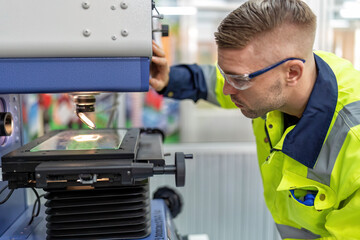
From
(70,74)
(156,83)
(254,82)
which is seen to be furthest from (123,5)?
(156,83)

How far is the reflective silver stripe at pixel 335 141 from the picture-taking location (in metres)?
0.89

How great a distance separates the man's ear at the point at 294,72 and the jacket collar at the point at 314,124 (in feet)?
0.22

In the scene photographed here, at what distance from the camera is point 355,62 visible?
7.82ft

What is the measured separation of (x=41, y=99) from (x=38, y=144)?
1.55 metres

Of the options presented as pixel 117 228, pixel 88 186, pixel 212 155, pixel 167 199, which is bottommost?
pixel 212 155

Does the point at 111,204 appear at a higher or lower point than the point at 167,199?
higher

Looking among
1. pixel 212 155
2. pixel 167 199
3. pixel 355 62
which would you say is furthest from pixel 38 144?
pixel 355 62

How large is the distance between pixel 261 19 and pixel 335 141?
405 millimetres

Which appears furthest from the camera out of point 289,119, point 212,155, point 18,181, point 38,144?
point 212,155

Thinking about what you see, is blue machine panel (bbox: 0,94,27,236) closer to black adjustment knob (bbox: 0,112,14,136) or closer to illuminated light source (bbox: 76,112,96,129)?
black adjustment knob (bbox: 0,112,14,136)

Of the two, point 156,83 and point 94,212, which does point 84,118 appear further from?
point 156,83

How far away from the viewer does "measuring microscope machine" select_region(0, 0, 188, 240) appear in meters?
0.70

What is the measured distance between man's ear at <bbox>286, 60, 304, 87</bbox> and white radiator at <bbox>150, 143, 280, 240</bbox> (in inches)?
53.3

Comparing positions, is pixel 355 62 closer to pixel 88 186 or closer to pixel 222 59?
pixel 222 59
